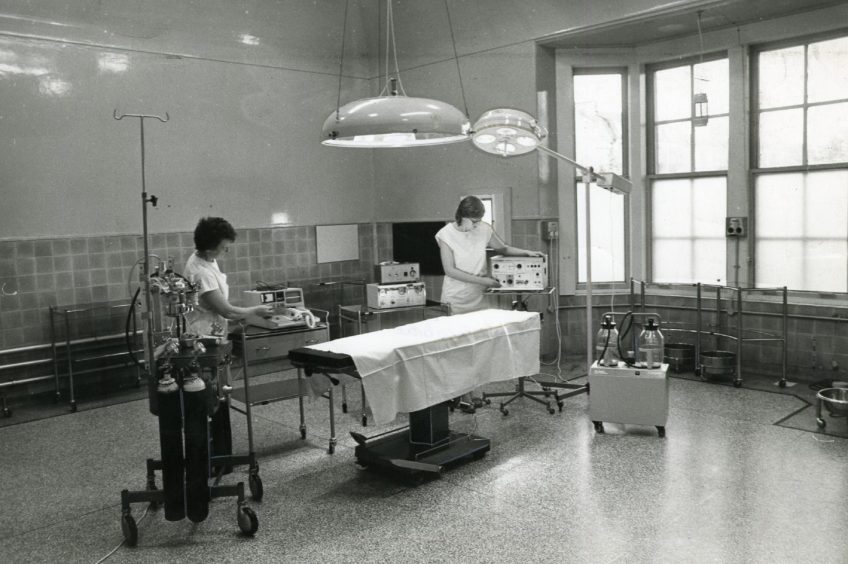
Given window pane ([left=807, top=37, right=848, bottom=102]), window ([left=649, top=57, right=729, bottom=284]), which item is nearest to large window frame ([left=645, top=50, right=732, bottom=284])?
window ([left=649, top=57, right=729, bottom=284])

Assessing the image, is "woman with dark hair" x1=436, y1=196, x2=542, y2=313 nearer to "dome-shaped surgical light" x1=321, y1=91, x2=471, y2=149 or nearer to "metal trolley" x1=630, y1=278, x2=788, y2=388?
"metal trolley" x1=630, y1=278, x2=788, y2=388

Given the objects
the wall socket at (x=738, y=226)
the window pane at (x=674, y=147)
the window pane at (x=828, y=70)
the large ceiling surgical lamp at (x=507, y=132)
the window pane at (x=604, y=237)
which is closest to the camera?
the large ceiling surgical lamp at (x=507, y=132)

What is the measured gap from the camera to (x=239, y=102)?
705cm

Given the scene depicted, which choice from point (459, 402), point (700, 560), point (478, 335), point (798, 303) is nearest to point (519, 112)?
point (478, 335)

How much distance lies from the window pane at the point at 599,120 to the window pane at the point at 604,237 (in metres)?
0.30

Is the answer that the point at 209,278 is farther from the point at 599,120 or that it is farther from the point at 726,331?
the point at 726,331

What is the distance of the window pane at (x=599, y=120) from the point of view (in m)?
7.20

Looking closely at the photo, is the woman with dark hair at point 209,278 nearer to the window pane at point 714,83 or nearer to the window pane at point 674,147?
the window pane at point 674,147

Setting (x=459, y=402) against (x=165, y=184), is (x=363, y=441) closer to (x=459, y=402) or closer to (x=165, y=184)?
(x=459, y=402)

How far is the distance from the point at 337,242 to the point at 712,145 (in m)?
3.80

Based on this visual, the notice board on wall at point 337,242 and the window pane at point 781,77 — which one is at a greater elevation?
the window pane at point 781,77

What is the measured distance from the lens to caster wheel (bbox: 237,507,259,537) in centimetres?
351

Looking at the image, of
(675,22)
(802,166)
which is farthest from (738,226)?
(675,22)

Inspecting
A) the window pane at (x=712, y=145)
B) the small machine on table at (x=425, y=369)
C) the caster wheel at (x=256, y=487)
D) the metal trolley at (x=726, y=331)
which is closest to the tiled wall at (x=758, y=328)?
the metal trolley at (x=726, y=331)
